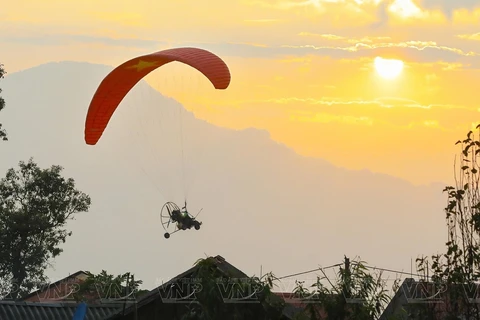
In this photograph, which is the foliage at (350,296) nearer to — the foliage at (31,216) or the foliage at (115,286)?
the foliage at (115,286)

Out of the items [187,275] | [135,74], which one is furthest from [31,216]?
[187,275]

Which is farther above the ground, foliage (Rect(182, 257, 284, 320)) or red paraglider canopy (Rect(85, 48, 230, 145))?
red paraglider canopy (Rect(85, 48, 230, 145))

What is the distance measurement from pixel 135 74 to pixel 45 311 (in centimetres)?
836

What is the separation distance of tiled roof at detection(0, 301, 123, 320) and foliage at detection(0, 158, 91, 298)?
31817mm

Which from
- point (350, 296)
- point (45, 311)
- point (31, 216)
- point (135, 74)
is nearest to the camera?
point (350, 296)

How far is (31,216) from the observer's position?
67000 mm

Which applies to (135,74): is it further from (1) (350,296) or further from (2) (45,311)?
(1) (350,296)

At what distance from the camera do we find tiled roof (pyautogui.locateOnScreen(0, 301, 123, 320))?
3341 centimetres

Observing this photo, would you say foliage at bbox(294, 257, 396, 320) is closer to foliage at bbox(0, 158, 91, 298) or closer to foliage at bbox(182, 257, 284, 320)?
foliage at bbox(182, 257, 284, 320)

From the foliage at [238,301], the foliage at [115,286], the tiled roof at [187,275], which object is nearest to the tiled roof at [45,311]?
the foliage at [115,286]

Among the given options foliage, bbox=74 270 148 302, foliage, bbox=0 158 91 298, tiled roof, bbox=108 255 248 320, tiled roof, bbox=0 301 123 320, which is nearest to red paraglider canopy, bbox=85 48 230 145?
foliage, bbox=74 270 148 302

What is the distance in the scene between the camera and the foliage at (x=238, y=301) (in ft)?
85.4

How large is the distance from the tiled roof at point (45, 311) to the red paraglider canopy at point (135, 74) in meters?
6.86

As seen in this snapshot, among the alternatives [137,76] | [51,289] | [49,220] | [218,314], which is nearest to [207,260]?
[218,314]
